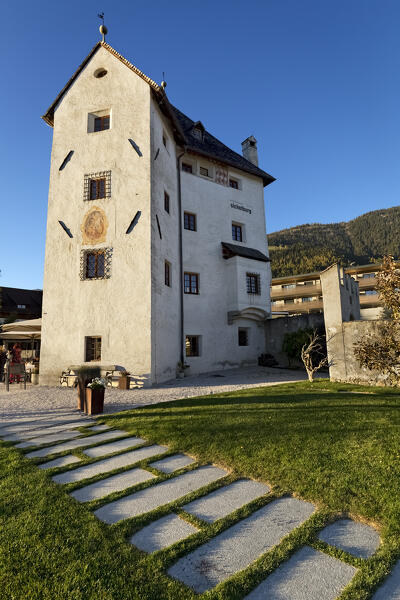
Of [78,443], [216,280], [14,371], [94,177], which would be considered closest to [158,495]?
[78,443]

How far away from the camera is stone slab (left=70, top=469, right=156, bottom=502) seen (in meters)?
3.84

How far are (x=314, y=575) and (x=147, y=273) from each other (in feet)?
42.3

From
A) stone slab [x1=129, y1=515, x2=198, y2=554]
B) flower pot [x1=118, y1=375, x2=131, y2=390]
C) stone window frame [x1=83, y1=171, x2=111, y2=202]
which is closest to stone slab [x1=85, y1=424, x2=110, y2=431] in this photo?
stone slab [x1=129, y1=515, x2=198, y2=554]

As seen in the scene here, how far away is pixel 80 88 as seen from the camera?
16938 millimetres

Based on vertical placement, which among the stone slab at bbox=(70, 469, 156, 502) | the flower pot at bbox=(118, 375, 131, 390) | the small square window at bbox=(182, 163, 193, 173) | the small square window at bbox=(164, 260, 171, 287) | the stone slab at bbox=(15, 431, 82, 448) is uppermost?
the small square window at bbox=(182, 163, 193, 173)

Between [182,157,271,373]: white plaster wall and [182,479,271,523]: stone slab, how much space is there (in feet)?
48.0

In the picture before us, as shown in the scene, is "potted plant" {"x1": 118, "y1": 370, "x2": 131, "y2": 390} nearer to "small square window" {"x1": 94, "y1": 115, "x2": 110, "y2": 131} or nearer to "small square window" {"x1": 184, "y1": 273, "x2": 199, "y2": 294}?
"small square window" {"x1": 184, "y1": 273, "x2": 199, "y2": 294}

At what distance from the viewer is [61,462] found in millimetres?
4938

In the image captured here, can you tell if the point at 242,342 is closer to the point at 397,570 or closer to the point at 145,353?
the point at 145,353

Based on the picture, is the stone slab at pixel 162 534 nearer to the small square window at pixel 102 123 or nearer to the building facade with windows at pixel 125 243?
the building facade with windows at pixel 125 243

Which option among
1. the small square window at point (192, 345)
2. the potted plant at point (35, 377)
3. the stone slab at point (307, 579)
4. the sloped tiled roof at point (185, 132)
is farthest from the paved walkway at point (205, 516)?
the sloped tiled roof at point (185, 132)

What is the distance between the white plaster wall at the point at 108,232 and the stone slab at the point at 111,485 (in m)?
9.69

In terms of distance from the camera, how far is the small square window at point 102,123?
1667 cm

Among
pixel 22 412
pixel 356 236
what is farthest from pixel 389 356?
pixel 356 236
